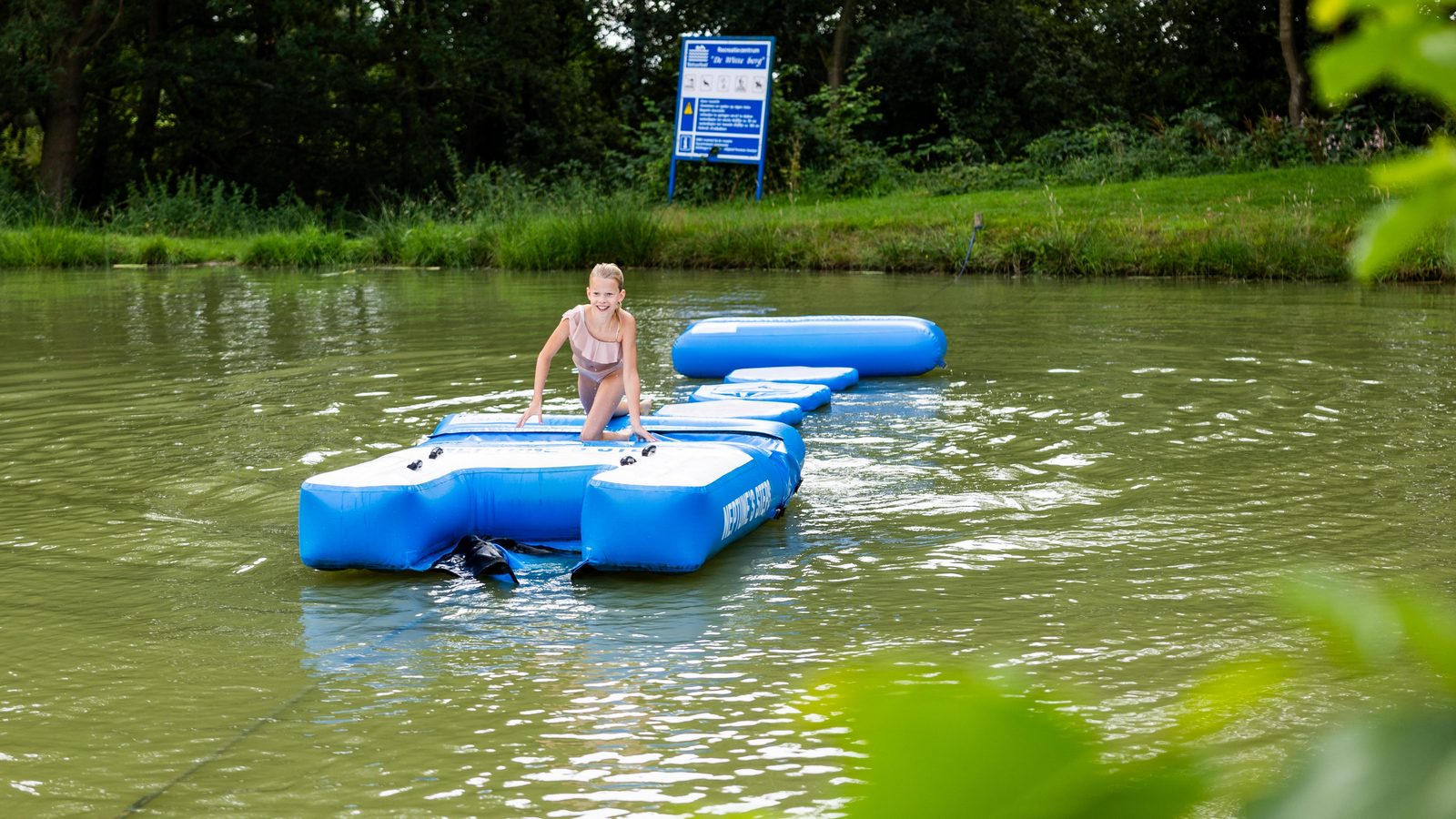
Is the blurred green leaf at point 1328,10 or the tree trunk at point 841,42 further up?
the tree trunk at point 841,42

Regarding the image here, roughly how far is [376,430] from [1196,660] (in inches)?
193

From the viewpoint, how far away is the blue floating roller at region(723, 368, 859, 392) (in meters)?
9.30

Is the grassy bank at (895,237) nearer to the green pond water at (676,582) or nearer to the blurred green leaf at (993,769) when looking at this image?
the green pond water at (676,582)

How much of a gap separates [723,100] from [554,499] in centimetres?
1826

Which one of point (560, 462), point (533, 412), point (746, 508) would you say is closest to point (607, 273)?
point (533, 412)

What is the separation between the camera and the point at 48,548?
5.57 m

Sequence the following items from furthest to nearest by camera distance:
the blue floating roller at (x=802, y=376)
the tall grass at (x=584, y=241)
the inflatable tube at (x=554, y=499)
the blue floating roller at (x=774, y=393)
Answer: the tall grass at (x=584, y=241), the blue floating roller at (x=802, y=376), the blue floating roller at (x=774, y=393), the inflatable tube at (x=554, y=499)

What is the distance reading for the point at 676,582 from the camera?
5.14m

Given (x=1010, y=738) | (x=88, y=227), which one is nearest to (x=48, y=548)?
(x=1010, y=738)

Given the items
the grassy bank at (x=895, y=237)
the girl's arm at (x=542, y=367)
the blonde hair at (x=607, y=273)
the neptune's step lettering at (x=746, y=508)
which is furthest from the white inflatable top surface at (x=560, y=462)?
the grassy bank at (x=895, y=237)

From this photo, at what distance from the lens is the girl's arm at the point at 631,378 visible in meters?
6.25

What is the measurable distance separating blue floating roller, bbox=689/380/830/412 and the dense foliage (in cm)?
1709

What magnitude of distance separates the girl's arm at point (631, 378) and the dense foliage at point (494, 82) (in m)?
19.0

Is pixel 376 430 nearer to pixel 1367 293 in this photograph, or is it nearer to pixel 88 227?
pixel 1367 293
